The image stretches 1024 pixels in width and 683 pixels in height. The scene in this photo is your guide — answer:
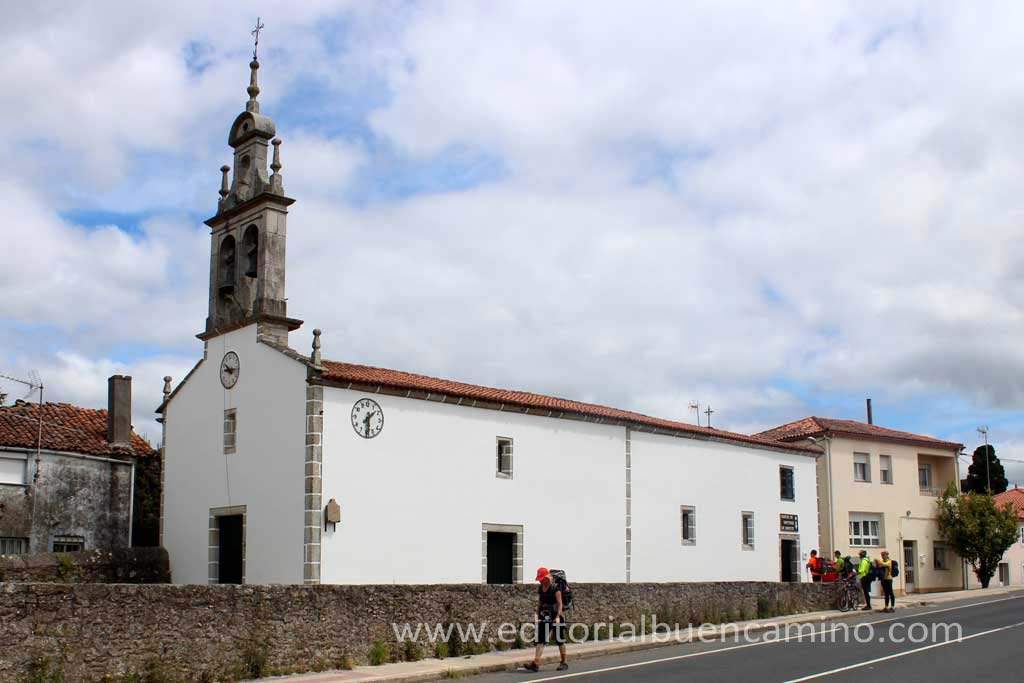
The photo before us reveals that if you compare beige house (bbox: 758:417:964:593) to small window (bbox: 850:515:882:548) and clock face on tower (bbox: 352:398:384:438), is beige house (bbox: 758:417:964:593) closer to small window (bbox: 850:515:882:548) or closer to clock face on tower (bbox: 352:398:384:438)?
small window (bbox: 850:515:882:548)

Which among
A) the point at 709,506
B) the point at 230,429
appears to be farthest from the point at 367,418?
the point at 709,506

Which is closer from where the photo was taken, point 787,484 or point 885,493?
point 787,484

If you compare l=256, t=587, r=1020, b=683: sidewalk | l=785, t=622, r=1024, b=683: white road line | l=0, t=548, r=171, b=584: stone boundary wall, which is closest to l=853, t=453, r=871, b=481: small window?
l=785, t=622, r=1024, b=683: white road line

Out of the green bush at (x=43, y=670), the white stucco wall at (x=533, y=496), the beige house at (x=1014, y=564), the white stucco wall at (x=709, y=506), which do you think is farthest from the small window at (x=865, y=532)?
the green bush at (x=43, y=670)

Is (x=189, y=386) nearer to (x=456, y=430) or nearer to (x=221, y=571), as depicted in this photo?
(x=221, y=571)

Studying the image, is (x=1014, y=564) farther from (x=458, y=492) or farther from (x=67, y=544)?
(x=67, y=544)

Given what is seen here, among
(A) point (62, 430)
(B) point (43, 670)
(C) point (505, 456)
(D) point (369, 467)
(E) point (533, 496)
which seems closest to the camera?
(B) point (43, 670)

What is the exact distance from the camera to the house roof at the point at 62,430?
88.0ft

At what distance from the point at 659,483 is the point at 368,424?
10.3 meters

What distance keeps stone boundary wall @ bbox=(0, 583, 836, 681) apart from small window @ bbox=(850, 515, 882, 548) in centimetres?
2511

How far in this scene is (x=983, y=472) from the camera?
228 ft

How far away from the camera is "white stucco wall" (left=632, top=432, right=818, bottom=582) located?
2917 centimetres

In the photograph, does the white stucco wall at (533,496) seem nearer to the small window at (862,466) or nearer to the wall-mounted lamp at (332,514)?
the wall-mounted lamp at (332,514)

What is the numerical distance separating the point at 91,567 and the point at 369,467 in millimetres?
6584
